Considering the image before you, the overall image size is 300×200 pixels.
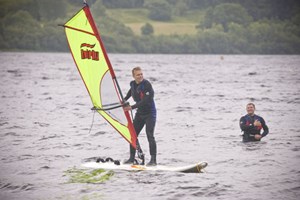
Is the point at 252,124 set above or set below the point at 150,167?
above

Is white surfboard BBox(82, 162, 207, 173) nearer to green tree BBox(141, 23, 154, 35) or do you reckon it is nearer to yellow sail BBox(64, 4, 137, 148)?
yellow sail BBox(64, 4, 137, 148)

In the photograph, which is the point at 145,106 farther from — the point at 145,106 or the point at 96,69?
the point at 96,69

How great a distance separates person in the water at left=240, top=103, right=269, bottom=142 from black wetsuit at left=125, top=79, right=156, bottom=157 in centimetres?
449

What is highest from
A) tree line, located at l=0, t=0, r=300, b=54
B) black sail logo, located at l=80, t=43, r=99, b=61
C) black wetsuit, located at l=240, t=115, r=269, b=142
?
tree line, located at l=0, t=0, r=300, b=54

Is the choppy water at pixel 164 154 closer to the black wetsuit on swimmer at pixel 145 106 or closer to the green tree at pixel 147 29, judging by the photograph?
the black wetsuit on swimmer at pixel 145 106

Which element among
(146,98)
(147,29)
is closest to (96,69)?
(146,98)

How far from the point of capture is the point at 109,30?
181 meters

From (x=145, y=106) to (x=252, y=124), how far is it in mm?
5040

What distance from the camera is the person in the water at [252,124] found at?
16938 millimetres

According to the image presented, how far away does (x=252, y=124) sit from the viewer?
56.1 feet

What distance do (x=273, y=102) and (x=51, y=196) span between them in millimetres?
24833

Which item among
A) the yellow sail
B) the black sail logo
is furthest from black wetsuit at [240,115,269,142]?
the black sail logo

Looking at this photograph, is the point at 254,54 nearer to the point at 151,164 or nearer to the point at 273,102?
the point at 273,102

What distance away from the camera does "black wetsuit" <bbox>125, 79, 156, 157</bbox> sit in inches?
515
